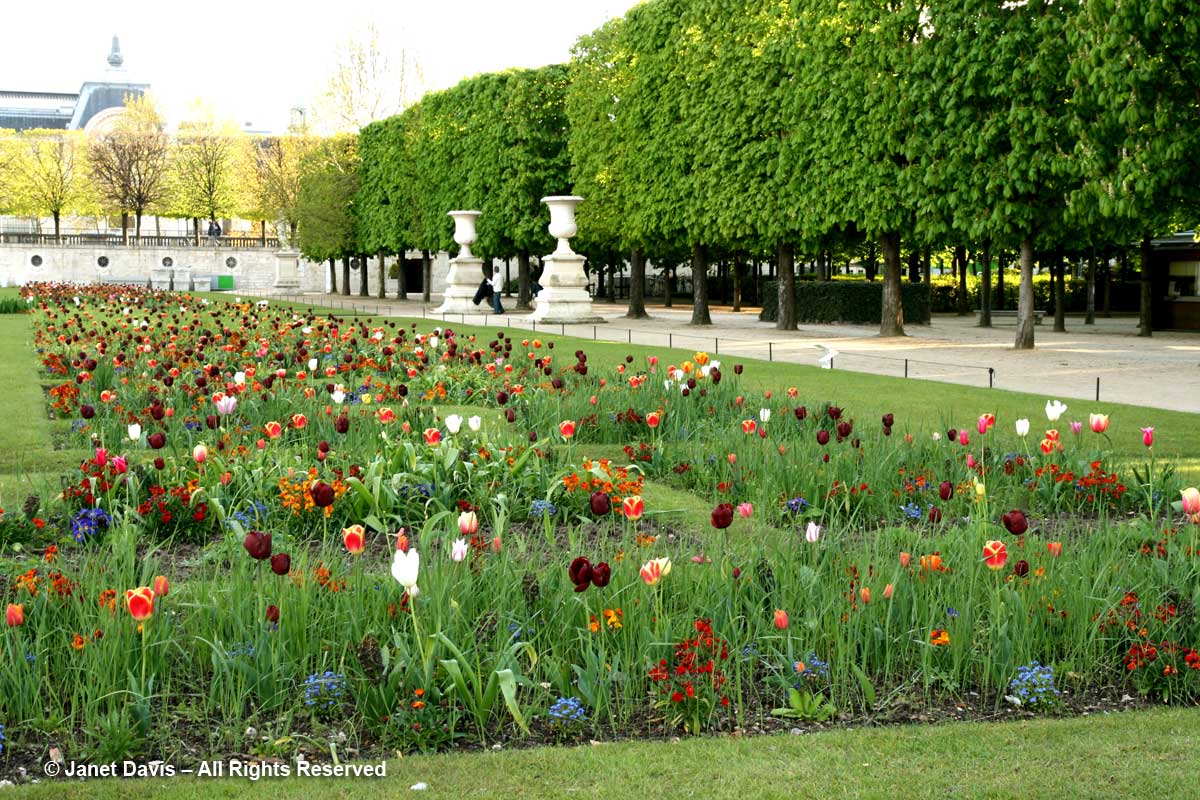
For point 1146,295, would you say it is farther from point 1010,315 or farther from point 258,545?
point 258,545

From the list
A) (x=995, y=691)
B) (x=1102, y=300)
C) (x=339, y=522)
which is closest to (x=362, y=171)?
(x=1102, y=300)

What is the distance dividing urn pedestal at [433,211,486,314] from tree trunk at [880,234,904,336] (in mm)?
14854

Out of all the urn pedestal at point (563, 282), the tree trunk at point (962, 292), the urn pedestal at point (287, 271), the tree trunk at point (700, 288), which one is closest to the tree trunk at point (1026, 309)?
the tree trunk at point (700, 288)

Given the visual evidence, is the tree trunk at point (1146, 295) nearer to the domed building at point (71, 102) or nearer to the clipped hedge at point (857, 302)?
the clipped hedge at point (857, 302)

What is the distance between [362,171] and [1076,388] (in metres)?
39.6

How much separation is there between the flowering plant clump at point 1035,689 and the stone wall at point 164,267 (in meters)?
69.1

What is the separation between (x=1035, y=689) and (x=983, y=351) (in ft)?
62.5

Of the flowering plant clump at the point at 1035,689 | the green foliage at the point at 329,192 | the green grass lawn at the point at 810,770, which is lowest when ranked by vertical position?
the green grass lawn at the point at 810,770

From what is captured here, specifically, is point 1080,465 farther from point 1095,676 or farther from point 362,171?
point 362,171

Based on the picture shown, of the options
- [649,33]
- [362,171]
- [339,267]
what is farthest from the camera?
[339,267]

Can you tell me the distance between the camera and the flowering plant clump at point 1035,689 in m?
4.57

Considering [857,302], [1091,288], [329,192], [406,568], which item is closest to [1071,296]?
[1091,288]

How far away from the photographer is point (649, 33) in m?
31.2

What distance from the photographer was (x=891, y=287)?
87.8ft
